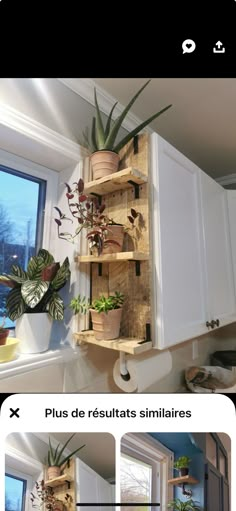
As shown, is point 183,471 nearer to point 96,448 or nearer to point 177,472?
point 177,472

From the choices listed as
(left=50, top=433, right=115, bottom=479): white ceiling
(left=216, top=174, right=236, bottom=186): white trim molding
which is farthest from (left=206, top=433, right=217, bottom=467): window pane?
(left=216, top=174, right=236, bottom=186): white trim molding

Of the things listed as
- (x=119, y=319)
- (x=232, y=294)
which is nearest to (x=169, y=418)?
(x=119, y=319)

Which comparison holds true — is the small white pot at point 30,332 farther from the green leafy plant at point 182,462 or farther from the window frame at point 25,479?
the green leafy plant at point 182,462

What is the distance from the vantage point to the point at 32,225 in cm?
71

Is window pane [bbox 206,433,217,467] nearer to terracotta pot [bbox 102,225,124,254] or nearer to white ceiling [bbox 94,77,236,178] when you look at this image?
terracotta pot [bbox 102,225,124,254]

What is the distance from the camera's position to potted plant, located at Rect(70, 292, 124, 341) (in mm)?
598

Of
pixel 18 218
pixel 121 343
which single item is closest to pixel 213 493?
pixel 121 343

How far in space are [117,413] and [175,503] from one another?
0.38 ft

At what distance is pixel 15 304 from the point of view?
1.86ft

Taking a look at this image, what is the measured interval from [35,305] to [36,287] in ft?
0.13

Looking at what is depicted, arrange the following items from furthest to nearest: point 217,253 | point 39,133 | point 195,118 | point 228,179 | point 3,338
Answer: point 228,179, point 217,253, point 195,118, point 39,133, point 3,338

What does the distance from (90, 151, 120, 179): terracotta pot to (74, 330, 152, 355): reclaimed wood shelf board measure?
0.43 m
